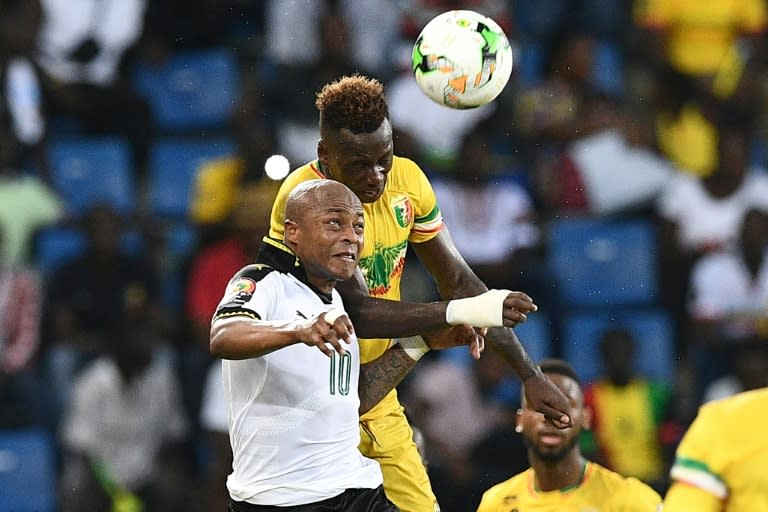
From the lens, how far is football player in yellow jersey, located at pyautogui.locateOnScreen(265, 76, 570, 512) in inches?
218

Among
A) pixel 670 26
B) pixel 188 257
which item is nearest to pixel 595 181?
pixel 670 26

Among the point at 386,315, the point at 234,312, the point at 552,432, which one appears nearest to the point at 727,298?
the point at 552,432

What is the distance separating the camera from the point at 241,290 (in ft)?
16.7

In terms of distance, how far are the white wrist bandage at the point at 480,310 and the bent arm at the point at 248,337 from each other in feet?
2.58

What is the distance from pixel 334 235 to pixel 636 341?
5426 mm

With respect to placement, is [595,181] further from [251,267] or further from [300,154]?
[251,267]

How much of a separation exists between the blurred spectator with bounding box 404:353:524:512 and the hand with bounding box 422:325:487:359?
11.5ft

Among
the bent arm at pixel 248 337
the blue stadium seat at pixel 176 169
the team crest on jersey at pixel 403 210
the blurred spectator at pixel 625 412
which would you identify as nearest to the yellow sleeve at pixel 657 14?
the blurred spectator at pixel 625 412

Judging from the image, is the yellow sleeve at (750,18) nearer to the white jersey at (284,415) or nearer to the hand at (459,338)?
the hand at (459,338)

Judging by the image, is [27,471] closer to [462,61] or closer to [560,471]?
[560,471]

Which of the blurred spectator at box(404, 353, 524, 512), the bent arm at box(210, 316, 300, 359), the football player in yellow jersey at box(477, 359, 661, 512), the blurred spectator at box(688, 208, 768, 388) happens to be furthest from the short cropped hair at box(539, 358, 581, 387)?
the blurred spectator at box(688, 208, 768, 388)

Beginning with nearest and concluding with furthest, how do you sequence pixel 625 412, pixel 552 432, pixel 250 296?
pixel 250 296 → pixel 552 432 → pixel 625 412

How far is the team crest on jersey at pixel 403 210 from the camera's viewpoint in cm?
599

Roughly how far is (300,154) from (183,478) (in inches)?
110
